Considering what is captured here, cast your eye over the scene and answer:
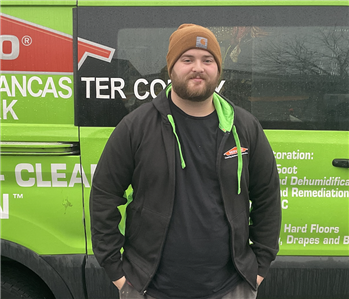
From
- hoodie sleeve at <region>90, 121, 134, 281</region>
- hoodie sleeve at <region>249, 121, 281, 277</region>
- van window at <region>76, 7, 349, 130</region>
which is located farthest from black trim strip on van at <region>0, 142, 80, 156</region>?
hoodie sleeve at <region>249, 121, 281, 277</region>

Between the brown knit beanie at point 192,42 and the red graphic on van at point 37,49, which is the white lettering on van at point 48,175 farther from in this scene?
the brown knit beanie at point 192,42

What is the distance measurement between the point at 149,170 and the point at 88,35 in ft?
3.27

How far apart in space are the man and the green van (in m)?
0.62

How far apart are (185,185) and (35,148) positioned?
1031mm

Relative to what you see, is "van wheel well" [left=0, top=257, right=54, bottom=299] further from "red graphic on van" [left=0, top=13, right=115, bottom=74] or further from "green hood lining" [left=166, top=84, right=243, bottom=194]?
"green hood lining" [left=166, top=84, right=243, bottom=194]

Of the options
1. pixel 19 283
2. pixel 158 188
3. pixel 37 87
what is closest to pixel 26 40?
pixel 37 87

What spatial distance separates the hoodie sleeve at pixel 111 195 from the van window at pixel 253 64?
67 cm

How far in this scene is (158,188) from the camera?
1.29 m

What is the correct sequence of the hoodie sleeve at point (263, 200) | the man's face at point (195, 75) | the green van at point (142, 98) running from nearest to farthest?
the man's face at point (195, 75) < the hoodie sleeve at point (263, 200) < the green van at point (142, 98)

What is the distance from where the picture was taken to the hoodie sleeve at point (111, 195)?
1.32m

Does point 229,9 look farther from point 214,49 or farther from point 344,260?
point 344,260

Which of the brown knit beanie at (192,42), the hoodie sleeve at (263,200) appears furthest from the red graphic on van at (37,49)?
the hoodie sleeve at (263,200)

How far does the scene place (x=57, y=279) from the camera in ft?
6.68

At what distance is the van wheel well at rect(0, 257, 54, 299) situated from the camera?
2.04 meters
